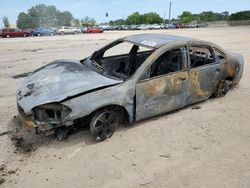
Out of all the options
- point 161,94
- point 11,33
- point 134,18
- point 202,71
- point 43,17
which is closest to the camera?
point 161,94

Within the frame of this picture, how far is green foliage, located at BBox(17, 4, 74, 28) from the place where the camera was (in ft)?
317

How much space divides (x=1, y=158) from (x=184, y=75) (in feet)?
11.2

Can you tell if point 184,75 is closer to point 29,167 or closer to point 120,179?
point 120,179

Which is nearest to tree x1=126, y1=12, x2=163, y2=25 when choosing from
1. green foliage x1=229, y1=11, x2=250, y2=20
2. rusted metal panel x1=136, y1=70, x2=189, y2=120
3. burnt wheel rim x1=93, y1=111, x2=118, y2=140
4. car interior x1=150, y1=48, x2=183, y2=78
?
green foliage x1=229, y1=11, x2=250, y2=20

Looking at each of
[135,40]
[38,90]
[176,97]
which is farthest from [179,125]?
[38,90]

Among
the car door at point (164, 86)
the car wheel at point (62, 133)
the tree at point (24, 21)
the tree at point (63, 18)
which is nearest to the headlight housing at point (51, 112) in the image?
the car wheel at point (62, 133)

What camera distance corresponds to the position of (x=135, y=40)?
583cm

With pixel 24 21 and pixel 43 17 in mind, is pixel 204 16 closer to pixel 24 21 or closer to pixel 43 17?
pixel 43 17

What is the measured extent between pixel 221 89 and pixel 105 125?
3.16 m

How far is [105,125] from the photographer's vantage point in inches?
186

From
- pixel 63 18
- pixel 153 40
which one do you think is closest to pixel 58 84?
pixel 153 40

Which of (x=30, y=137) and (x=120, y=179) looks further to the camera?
(x=30, y=137)

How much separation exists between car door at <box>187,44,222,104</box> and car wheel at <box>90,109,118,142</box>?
182 cm

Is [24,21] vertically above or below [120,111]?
above
